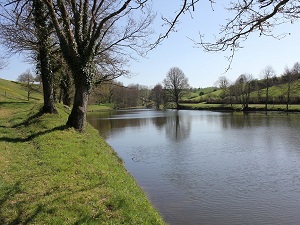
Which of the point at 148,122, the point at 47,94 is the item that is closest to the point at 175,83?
the point at 148,122

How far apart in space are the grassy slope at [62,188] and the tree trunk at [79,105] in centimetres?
255

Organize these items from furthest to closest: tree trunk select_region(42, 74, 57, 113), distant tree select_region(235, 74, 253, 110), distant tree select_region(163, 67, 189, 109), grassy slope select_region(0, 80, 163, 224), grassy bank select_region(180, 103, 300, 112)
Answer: distant tree select_region(163, 67, 189, 109) < distant tree select_region(235, 74, 253, 110) < grassy bank select_region(180, 103, 300, 112) < tree trunk select_region(42, 74, 57, 113) < grassy slope select_region(0, 80, 163, 224)

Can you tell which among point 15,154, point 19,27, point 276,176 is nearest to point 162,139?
point 276,176

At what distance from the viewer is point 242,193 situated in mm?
12844

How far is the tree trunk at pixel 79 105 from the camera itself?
51.1ft

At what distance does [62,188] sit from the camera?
26.3 feet

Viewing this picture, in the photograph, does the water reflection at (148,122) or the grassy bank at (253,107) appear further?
the grassy bank at (253,107)

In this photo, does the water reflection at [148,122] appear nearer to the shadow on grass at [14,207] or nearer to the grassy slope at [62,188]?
the grassy slope at [62,188]

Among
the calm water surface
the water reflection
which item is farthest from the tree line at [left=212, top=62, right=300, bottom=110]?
the calm water surface

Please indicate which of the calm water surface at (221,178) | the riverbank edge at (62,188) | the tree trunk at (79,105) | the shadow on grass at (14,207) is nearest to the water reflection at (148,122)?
the calm water surface at (221,178)

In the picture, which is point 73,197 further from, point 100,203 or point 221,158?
point 221,158

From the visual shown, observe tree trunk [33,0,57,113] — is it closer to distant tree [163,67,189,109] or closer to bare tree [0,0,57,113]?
bare tree [0,0,57,113]

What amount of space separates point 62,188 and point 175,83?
100543 mm

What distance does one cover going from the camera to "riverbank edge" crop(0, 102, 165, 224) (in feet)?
21.9
